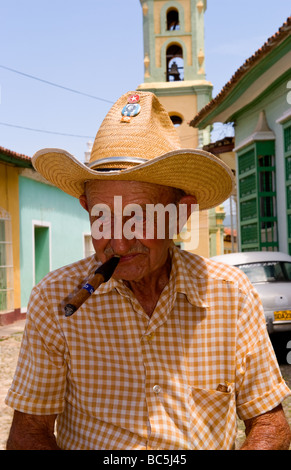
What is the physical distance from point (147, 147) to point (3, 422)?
388cm

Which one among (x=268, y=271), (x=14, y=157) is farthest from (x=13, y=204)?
(x=268, y=271)

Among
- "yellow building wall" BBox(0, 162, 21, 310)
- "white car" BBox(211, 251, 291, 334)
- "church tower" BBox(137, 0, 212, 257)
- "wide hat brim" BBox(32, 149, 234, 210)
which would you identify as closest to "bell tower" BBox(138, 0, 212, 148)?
"church tower" BBox(137, 0, 212, 257)

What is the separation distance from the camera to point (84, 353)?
1750mm

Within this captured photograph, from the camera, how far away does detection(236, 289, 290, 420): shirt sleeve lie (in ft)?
5.80

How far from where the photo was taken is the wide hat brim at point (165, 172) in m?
1.74

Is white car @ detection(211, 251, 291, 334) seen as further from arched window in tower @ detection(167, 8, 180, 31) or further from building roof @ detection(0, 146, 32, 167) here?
arched window in tower @ detection(167, 8, 180, 31)

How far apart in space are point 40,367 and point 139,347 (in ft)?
1.02

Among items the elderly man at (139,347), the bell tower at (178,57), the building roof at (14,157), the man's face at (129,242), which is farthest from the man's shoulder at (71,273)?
the bell tower at (178,57)

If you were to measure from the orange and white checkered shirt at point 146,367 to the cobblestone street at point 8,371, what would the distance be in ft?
4.07

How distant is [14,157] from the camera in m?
12.0
